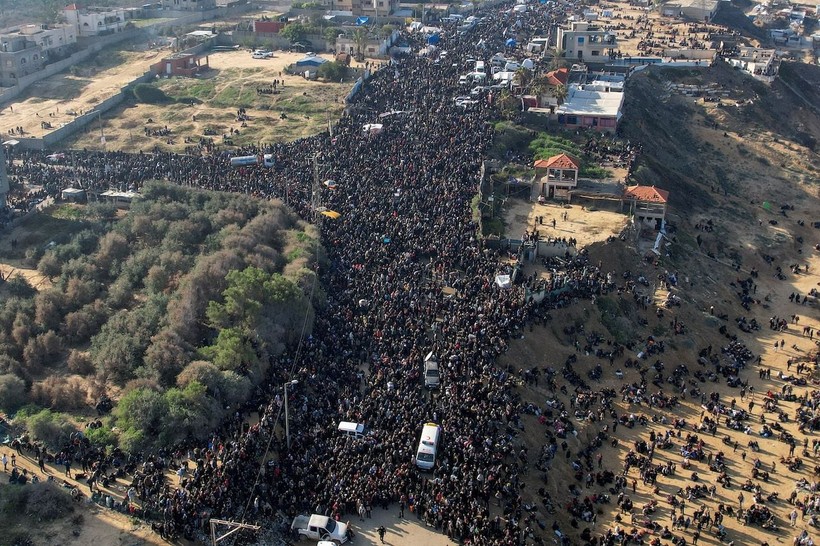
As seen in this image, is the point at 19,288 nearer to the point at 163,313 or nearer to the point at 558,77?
the point at 163,313

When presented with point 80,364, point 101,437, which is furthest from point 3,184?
point 101,437

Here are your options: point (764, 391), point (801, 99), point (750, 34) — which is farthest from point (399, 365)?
point (750, 34)

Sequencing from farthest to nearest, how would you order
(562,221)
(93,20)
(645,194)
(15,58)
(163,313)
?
(93,20) → (15,58) → (645,194) → (562,221) → (163,313)

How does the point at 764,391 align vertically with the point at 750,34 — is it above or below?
below

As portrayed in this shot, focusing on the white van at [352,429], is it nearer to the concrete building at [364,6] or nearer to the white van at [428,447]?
the white van at [428,447]

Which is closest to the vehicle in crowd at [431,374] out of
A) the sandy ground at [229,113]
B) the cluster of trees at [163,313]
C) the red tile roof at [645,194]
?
the cluster of trees at [163,313]

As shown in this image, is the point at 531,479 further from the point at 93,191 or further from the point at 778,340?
the point at 93,191
